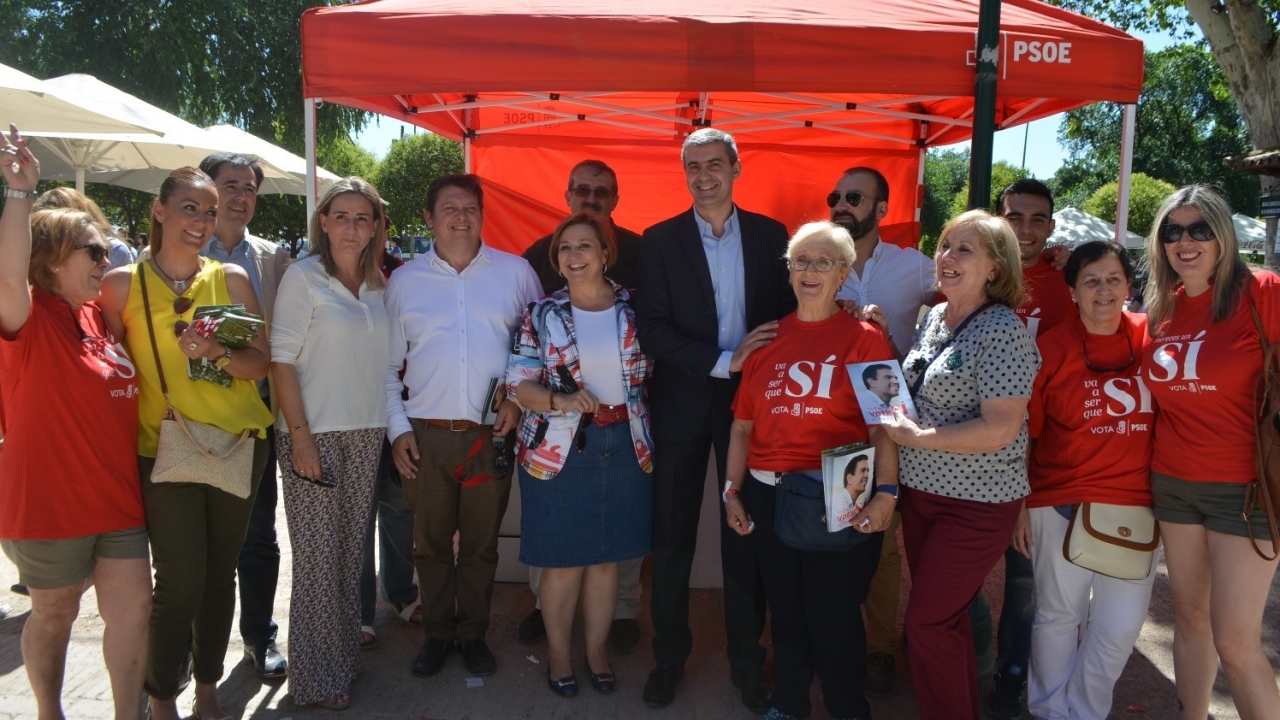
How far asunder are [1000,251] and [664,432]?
4.33ft

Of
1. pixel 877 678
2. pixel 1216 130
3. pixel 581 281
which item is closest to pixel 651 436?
pixel 581 281

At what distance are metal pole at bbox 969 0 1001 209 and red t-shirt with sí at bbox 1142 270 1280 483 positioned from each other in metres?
1.03

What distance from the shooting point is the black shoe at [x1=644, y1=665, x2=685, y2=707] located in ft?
10.5

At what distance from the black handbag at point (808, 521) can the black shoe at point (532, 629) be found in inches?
60.3

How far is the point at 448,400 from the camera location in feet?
10.5

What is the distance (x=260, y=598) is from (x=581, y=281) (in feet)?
6.21

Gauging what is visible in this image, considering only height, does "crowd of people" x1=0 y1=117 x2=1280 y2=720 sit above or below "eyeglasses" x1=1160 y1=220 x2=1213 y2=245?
below

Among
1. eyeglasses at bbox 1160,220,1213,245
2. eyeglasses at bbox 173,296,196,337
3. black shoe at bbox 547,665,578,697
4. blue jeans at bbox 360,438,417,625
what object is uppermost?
eyeglasses at bbox 1160,220,1213,245

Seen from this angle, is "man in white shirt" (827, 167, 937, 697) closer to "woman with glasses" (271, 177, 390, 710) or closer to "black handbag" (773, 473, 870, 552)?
"black handbag" (773, 473, 870, 552)

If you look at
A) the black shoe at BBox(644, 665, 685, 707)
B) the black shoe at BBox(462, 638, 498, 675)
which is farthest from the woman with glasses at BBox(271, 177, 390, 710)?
the black shoe at BBox(644, 665, 685, 707)

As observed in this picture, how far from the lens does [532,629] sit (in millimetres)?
3779

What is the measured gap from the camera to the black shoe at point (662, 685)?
10.5ft

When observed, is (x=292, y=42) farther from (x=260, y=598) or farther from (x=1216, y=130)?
(x=1216, y=130)

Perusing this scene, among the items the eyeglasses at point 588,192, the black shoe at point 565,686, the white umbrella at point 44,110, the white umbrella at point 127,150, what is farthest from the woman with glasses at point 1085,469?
the white umbrella at point 127,150
